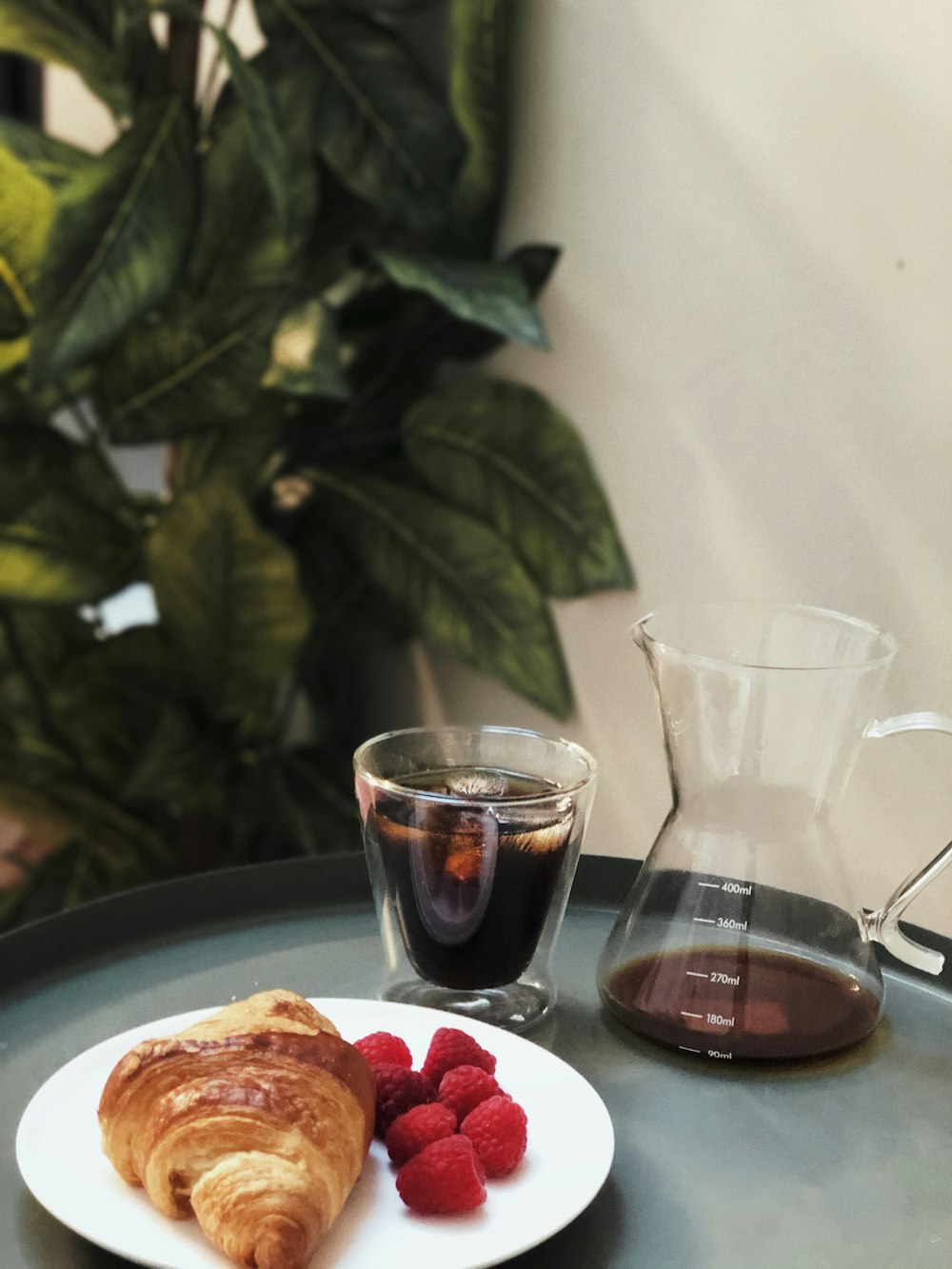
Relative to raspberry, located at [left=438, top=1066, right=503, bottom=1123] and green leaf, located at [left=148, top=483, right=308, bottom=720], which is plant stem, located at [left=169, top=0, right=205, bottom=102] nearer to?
green leaf, located at [left=148, top=483, right=308, bottom=720]

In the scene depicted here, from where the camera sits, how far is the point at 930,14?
911 mm

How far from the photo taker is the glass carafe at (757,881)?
2.28 feet

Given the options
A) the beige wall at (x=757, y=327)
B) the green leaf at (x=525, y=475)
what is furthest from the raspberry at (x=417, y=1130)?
the green leaf at (x=525, y=475)

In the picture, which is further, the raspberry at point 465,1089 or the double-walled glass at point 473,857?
the double-walled glass at point 473,857

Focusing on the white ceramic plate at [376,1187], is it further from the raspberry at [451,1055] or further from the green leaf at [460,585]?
the green leaf at [460,585]

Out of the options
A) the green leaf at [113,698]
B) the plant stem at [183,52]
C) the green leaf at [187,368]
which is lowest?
the green leaf at [113,698]

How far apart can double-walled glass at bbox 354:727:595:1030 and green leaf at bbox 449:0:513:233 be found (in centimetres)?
80

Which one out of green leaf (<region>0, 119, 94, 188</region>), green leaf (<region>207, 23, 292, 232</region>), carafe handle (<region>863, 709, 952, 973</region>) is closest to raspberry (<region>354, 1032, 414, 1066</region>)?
carafe handle (<region>863, 709, 952, 973</region>)

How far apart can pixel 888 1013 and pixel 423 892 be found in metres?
0.27

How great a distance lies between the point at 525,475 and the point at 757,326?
353mm

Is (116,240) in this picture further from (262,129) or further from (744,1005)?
(744,1005)

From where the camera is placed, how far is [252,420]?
150cm

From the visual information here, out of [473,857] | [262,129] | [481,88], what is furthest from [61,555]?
[473,857]

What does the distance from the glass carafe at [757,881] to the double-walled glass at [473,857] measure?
0.17 feet
